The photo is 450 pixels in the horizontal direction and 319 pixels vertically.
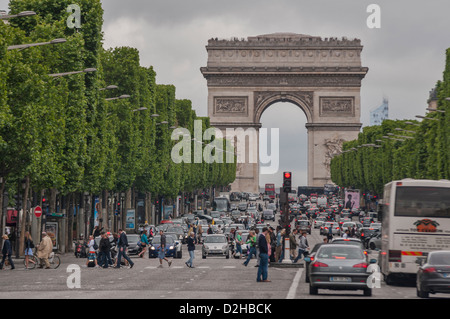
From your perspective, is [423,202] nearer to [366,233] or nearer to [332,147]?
[366,233]

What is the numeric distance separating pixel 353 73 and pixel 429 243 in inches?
5662

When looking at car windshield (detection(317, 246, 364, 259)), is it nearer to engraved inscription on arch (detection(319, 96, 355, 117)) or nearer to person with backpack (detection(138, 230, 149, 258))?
person with backpack (detection(138, 230, 149, 258))

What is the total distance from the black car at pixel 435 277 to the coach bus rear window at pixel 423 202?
581cm

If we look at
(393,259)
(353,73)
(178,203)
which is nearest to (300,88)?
(353,73)

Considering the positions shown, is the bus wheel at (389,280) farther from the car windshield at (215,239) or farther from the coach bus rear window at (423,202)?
the car windshield at (215,239)

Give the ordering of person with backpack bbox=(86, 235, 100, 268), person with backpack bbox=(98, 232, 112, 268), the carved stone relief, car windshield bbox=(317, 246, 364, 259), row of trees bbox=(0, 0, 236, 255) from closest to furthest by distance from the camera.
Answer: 1. car windshield bbox=(317, 246, 364, 259)
2. row of trees bbox=(0, 0, 236, 255)
3. person with backpack bbox=(98, 232, 112, 268)
4. person with backpack bbox=(86, 235, 100, 268)
5. the carved stone relief

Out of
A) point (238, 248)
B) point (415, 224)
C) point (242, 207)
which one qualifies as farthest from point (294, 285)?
point (242, 207)

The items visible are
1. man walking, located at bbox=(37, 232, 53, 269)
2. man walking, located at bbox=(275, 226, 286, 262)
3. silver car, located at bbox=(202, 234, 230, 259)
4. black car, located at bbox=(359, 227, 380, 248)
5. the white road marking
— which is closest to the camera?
the white road marking

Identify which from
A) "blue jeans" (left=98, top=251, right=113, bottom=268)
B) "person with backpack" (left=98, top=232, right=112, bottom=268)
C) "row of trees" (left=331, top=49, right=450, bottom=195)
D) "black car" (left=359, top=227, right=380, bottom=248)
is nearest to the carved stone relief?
"row of trees" (left=331, top=49, right=450, bottom=195)

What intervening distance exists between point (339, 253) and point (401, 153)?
70.4 m

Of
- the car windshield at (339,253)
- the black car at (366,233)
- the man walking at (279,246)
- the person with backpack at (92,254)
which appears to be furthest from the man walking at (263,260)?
the black car at (366,233)

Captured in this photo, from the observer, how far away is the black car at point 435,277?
97.7 feet

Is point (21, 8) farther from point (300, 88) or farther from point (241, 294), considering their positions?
point (300, 88)

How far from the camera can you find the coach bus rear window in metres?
36.7
